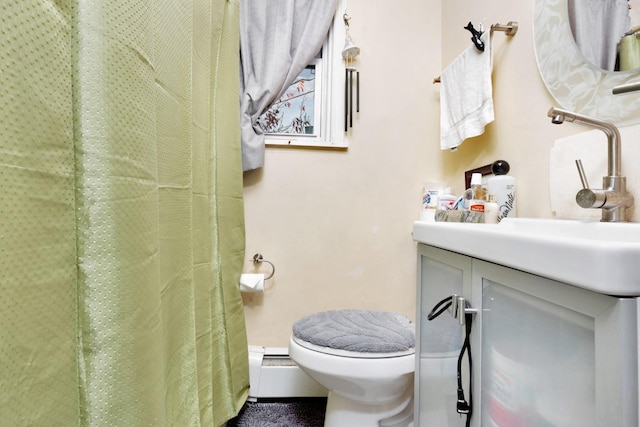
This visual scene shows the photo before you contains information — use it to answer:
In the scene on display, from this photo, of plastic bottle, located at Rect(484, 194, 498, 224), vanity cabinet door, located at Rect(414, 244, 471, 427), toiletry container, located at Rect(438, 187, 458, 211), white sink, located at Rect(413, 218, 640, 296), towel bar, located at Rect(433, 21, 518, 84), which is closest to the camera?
white sink, located at Rect(413, 218, 640, 296)

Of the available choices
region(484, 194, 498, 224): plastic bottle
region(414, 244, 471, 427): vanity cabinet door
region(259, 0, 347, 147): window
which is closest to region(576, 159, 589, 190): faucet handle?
region(484, 194, 498, 224): plastic bottle

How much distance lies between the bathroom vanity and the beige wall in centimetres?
85

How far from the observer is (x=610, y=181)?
2.47ft

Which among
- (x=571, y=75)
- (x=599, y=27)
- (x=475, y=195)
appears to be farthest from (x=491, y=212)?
(x=599, y=27)

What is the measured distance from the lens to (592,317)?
0.38 meters

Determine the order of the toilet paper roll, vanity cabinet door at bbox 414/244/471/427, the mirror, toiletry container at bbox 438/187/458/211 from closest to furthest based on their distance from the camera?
vanity cabinet door at bbox 414/244/471/427 → the mirror → toiletry container at bbox 438/187/458/211 → the toilet paper roll

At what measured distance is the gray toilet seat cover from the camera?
1081 millimetres

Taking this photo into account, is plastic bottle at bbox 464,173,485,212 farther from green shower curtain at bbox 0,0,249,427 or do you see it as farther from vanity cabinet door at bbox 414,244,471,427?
green shower curtain at bbox 0,0,249,427

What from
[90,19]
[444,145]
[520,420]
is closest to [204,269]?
[90,19]

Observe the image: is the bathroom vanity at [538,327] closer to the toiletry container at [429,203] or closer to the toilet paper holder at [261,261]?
the toiletry container at [429,203]

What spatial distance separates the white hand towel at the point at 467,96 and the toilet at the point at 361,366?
0.74m

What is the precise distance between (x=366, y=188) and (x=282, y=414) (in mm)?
1011

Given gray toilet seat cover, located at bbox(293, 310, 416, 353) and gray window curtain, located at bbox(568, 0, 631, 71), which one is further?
gray toilet seat cover, located at bbox(293, 310, 416, 353)

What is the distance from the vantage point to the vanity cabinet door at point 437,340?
695 mm
